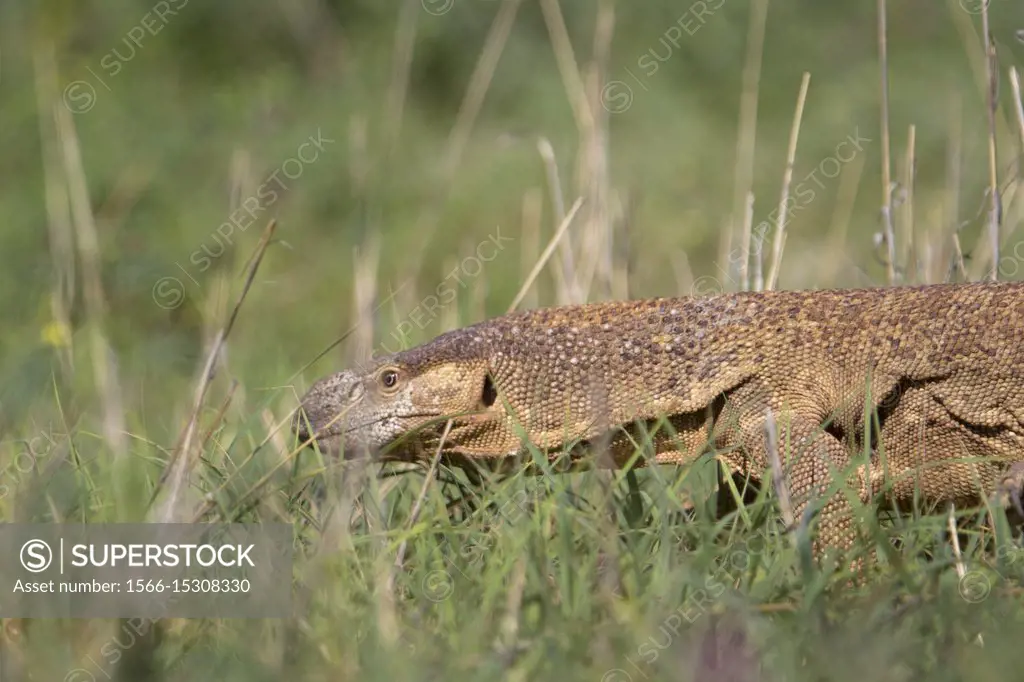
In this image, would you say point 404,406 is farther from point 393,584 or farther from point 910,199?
point 910,199

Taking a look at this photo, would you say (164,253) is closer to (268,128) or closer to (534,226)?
(268,128)

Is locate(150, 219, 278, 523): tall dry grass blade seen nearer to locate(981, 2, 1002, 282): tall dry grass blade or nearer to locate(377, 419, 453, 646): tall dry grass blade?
locate(377, 419, 453, 646): tall dry grass blade

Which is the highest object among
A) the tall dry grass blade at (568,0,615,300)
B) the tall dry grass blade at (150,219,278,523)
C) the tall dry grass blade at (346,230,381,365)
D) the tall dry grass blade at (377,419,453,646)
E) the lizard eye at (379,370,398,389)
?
the tall dry grass blade at (568,0,615,300)

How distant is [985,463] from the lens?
4430 mm

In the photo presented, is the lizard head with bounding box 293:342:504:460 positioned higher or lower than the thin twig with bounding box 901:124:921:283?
lower

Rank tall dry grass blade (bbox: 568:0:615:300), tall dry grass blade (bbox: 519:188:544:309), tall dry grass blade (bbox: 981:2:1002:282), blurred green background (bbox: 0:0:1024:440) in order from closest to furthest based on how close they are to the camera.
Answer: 1. tall dry grass blade (bbox: 981:2:1002:282)
2. tall dry grass blade (bbox: 568:0:615:300)
3. tall dry grass blade (bbox: 519:188:544:309)
4. blurred green background (bbox: 0:0:1024:440)

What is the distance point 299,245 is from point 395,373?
20.3ft

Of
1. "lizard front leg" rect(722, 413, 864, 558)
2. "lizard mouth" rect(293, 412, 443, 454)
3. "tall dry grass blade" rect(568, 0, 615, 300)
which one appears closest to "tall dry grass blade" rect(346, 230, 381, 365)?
"lizard mouth" rect(293, 412, 443, 454)

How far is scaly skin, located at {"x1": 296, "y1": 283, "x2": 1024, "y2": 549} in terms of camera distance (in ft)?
14.4

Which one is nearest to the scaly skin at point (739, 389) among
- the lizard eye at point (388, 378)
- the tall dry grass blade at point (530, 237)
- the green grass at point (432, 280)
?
the lizard eye at point (388, 378)

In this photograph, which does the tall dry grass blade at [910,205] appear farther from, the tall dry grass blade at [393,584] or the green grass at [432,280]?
the tall dry grass blade at [393,584]

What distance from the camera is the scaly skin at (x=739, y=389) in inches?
173

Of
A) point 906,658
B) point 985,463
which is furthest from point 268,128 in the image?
point 906,658

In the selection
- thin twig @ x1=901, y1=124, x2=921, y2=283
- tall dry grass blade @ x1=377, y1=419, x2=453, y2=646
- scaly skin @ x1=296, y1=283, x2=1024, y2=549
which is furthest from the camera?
thin twig @ x1=901, y1=124, x2=921, y2=283
